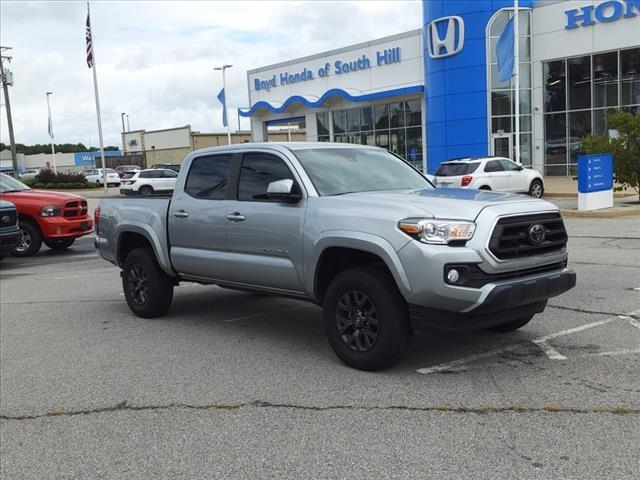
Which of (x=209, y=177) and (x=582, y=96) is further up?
(x=582, y=96)

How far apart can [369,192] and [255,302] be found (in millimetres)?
3178

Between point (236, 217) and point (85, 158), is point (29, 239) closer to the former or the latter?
point (236, 217)

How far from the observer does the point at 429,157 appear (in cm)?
3534

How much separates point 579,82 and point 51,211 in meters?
25.4

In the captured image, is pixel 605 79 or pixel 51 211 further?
pixel 605 79

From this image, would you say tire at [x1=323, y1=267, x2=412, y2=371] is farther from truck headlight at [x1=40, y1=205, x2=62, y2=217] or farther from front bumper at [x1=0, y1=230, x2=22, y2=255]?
truck headlight at [x1=40, y1=205, x2=62, y2=217]

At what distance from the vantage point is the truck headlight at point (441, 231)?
15.6ft

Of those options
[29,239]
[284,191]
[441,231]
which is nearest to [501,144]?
[29,239]

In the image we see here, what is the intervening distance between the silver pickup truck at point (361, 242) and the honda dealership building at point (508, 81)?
1048 inches

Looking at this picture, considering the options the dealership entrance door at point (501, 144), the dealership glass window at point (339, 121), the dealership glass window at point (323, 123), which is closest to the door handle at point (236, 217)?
the dealership entrance door at point (501, 144)

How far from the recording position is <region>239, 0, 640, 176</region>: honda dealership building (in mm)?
29547

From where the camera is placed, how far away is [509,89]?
31.8 m

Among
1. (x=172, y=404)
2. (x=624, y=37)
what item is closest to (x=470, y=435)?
(x=172, y=404)

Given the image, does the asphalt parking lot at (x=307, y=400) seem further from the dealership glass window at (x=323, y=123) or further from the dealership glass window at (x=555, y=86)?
the dealership glass window at (x=323, y=123)
